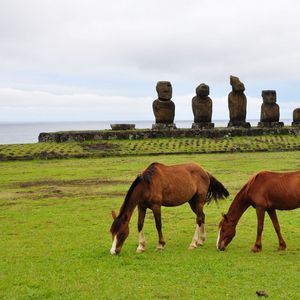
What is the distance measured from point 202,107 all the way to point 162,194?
3403cm

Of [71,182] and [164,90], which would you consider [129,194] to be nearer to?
[71,182]

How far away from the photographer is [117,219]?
32.9 ft

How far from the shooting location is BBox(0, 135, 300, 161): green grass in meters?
36.2

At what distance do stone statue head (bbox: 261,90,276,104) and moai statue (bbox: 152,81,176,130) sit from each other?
348 inches

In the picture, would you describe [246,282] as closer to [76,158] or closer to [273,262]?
[273,262]

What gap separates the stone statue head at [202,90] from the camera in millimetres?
44281

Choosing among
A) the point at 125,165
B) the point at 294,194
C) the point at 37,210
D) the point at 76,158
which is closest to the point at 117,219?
the point at 294,194

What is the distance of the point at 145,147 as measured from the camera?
38719 mm

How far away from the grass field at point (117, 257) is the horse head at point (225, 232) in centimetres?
22

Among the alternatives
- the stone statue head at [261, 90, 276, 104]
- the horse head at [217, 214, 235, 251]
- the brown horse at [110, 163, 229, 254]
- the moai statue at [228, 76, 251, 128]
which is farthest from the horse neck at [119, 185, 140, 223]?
the stone statue head at [261, 90, 276, 104]

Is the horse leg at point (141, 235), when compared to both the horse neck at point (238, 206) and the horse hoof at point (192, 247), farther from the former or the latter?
the horse neck at point (238, 206)

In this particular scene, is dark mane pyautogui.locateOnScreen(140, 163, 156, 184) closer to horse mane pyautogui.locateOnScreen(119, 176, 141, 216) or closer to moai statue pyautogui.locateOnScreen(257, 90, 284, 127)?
horse mane pyautogui.locateOnScreen(119, 176, 141, 216)

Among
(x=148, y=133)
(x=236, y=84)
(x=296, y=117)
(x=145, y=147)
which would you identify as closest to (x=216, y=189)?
(x=145, y=147)

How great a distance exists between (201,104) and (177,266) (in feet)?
117
